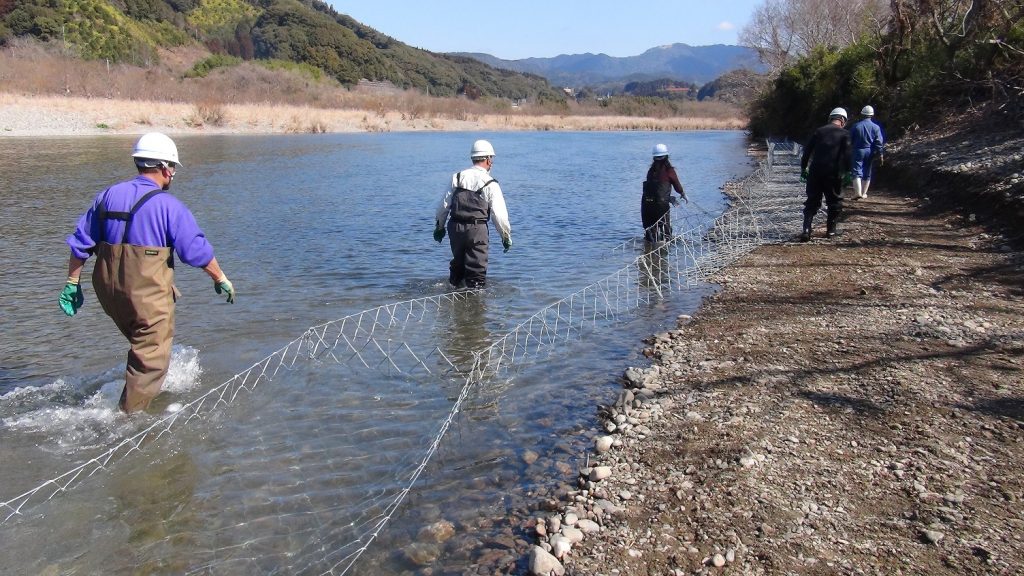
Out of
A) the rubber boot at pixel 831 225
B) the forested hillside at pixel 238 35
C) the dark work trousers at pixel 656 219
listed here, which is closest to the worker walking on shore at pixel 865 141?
the rubber boot at pixel 831 225

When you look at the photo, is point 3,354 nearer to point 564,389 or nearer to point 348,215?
point 564,389

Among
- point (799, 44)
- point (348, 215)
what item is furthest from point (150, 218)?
point (799, 44)

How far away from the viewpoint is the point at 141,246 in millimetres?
5191

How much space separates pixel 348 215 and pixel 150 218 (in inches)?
517

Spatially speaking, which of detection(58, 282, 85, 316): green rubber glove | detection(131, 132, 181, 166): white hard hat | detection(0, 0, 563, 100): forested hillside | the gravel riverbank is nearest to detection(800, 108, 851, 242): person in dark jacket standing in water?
the gravel riverbank

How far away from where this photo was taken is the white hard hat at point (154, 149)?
519cm

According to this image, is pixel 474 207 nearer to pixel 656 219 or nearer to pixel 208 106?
pixel 656 219

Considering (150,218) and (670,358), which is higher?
(150,218)

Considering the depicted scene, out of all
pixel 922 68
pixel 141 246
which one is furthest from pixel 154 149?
pixel 922 68

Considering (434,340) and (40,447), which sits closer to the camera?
(40,447)

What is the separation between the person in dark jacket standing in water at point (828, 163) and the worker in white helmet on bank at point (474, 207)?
5769 millimetres

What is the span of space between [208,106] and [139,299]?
61.6 m

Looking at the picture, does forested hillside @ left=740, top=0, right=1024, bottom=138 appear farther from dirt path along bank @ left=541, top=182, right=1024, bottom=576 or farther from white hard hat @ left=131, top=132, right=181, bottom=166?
white hard hat @ left=131, top=132, right=181, bottom=166

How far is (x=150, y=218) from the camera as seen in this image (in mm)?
5168
